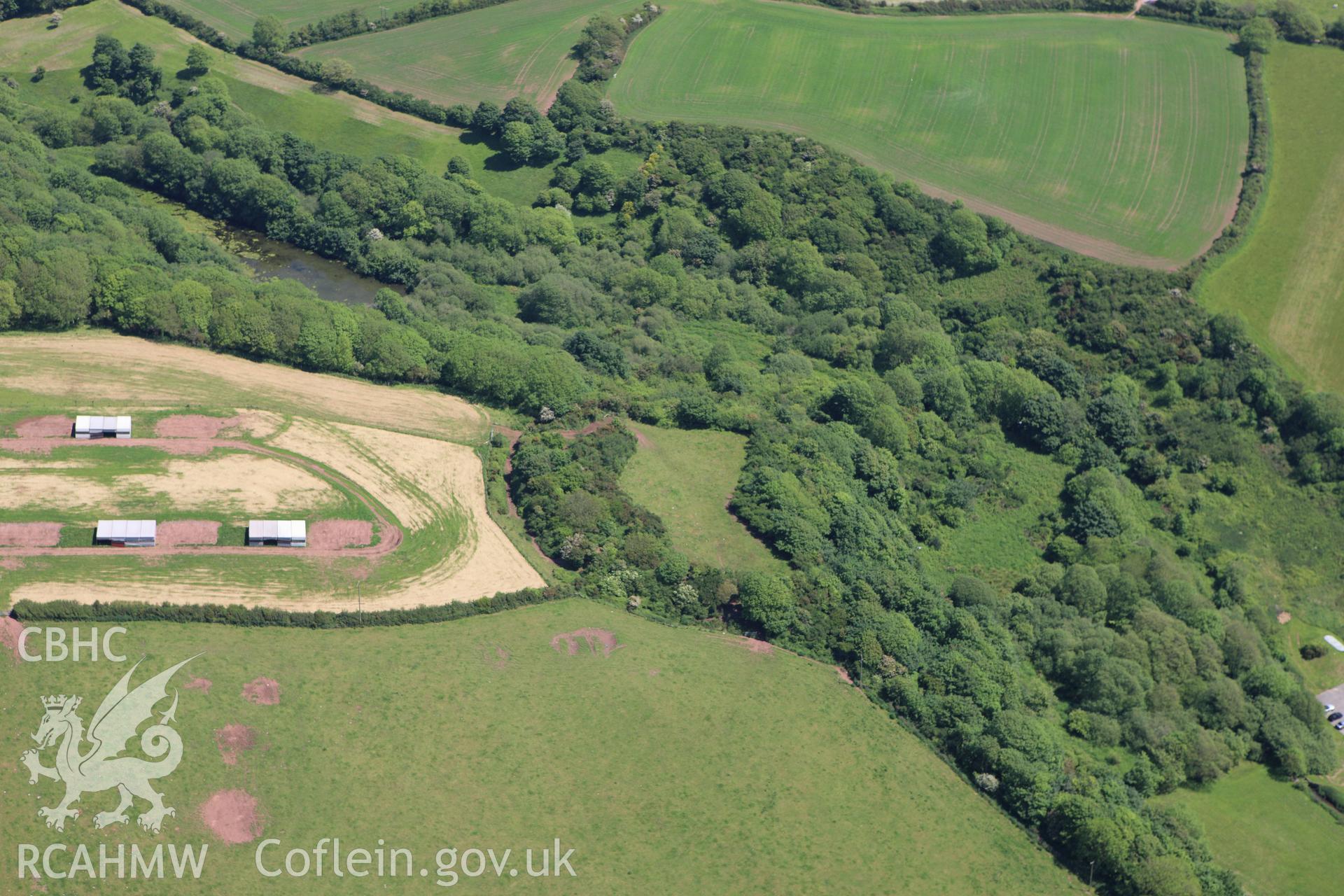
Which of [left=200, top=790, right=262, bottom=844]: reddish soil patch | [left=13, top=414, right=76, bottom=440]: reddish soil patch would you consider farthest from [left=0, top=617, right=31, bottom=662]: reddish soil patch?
[left=13, top=414, right=76, bottom=440]: reddish soil patch

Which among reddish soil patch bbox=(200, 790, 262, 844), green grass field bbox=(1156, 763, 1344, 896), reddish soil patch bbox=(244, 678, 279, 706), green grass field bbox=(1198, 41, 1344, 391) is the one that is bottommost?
reddish soil patch bbox=(200, 790, 262, 844)

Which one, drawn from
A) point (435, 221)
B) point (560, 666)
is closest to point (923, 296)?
point (435, 221)

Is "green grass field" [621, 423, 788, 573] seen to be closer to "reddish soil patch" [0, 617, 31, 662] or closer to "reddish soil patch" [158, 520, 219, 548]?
"reddish soil patch" [158, 520, 219, 548]

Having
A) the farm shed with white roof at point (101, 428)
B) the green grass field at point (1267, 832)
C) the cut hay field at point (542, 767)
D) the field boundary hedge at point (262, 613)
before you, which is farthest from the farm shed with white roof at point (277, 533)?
the green grass field at point (1267, 832)

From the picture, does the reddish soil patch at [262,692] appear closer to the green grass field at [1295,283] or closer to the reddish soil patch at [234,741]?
the reddish soil patch at [234,741]

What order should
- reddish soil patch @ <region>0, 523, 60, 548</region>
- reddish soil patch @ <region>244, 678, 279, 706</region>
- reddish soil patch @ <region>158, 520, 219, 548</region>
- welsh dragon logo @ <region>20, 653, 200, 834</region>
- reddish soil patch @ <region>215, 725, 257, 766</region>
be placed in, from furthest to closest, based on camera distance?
reddish soil patch @ <region>158, 520, 219, 548</region> → reddish soil patch @ <region>0, 523, 60, 548</region> → reddish soil patch @ <region>244, 678, 279, 706</region> → reddish soil patch @ <region>215, 725, 257, 766</region> → welsh dragon logo @ <region>20, 653, 200, 834</region>

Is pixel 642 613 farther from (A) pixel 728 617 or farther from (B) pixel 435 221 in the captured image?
(B) pixel 435 221
